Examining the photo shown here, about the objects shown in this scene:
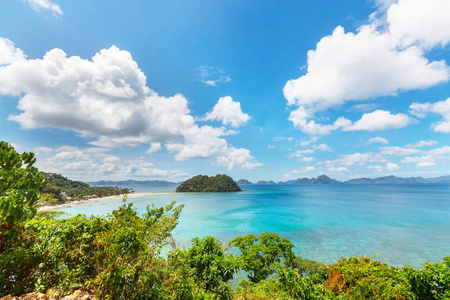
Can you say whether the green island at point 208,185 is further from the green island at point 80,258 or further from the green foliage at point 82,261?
the green foliage at point 82,261

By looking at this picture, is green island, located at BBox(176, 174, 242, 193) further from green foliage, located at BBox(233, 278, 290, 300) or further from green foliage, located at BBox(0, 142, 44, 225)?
green foliage, located at BBox(0, 142, 44, 225)

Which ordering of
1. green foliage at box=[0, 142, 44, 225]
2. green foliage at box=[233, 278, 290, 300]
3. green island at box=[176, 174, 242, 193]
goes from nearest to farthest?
1. green foliage at box=[0, 142, 44, 225]
2. green foliage at box=[233, 278, 290, 300]
3. green island at box=[176, 174, 242, 193]

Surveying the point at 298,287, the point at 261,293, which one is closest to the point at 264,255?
the point at 261,293

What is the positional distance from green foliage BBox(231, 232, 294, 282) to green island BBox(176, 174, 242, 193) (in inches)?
5241

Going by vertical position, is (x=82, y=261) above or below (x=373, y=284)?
above

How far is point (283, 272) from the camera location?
7.78 meters

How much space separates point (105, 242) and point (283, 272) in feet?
24.8

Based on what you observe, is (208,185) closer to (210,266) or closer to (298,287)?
(210,266)

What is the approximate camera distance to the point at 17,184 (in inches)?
140

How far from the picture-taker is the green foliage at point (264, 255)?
16531mm

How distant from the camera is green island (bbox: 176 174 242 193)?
498 feet

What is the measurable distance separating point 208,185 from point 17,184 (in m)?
158

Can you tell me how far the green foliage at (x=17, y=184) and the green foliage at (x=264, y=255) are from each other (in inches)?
645

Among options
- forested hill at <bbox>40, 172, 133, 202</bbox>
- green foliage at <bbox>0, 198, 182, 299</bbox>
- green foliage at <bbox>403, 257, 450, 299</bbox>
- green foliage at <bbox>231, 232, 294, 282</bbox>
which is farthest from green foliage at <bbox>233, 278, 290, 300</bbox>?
forested hill at <bbox>40, 172, 133, 202</bbox>
